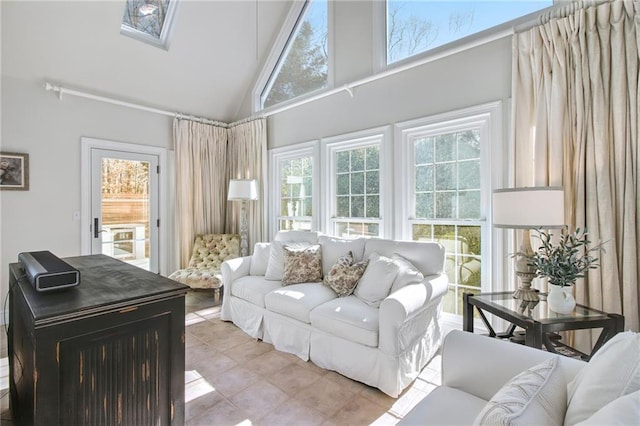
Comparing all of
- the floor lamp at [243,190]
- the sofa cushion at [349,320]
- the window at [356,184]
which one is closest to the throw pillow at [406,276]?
the sofa cushion at [349,320]

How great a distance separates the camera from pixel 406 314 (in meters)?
2.06

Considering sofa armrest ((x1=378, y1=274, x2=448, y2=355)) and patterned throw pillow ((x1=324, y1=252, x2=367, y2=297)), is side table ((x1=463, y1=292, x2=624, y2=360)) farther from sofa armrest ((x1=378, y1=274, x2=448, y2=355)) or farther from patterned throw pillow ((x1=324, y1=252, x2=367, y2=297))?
patterned throw pillow ((x1=324, y1=252, x2=367, y2=297))

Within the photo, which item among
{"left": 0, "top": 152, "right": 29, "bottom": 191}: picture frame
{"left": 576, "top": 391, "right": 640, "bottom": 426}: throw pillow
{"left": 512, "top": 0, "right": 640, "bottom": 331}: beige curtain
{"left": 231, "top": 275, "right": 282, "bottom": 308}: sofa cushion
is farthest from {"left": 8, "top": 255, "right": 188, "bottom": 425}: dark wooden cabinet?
{"left": 0, "top": 152, "right": 29, "bottom": 191}: picture frame

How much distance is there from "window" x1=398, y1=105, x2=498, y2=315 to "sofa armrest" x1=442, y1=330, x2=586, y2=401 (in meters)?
1.55

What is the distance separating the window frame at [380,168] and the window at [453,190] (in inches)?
6.3

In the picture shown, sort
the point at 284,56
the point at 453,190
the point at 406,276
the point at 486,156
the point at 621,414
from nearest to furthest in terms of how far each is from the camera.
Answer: the point at 621,414 → the point at 406,276 → the point at 486,156 → the point at 453,190 → the point at 284,56

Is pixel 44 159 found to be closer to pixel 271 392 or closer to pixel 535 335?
pixel 271 392

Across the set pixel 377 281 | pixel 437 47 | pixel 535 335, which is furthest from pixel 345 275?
pixel 437 47

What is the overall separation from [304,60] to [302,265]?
2842 millimetres

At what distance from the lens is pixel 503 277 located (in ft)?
8.68

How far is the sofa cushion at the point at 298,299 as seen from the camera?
258cm

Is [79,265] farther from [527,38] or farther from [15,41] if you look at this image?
[527,38]

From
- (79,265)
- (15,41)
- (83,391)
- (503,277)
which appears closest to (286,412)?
(83,391)

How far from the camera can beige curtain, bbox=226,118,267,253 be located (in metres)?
4.62
